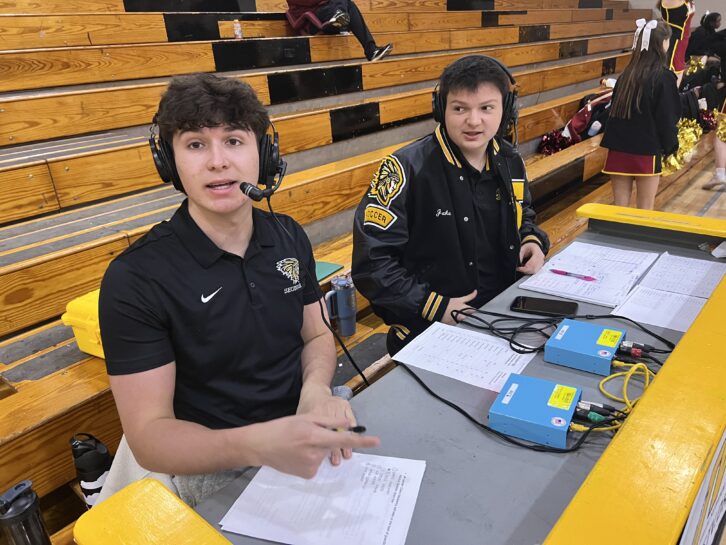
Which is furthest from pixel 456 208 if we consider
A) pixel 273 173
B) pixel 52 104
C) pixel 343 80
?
pixel 343 80

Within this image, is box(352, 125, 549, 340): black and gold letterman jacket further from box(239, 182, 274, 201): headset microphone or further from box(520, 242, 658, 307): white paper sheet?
box(239, 182, 274, 201): headset microphone

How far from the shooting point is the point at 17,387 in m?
1.40

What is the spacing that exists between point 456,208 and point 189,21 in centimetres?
250

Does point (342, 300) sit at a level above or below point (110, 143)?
below

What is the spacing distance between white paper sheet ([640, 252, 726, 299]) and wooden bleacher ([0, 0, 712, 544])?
1052mm

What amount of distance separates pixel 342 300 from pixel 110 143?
125 cm

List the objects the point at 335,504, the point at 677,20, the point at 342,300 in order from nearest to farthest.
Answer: the point at 335,504 → the point at 342,300 → the point at 677,20

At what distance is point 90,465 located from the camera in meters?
1.27

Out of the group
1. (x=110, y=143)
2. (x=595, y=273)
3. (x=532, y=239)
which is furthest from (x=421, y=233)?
(x=110, y=143)

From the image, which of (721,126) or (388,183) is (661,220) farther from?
(721,126)

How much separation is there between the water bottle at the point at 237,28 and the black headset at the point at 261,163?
2736 mm

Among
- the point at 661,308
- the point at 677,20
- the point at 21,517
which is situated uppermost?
the point at 677,20

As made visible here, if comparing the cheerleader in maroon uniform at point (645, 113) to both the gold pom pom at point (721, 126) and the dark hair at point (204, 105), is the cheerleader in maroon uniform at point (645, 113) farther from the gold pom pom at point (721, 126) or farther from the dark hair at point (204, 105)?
the dark hair at point (204, 105)

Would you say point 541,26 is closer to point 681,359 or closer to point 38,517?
point 681,359
